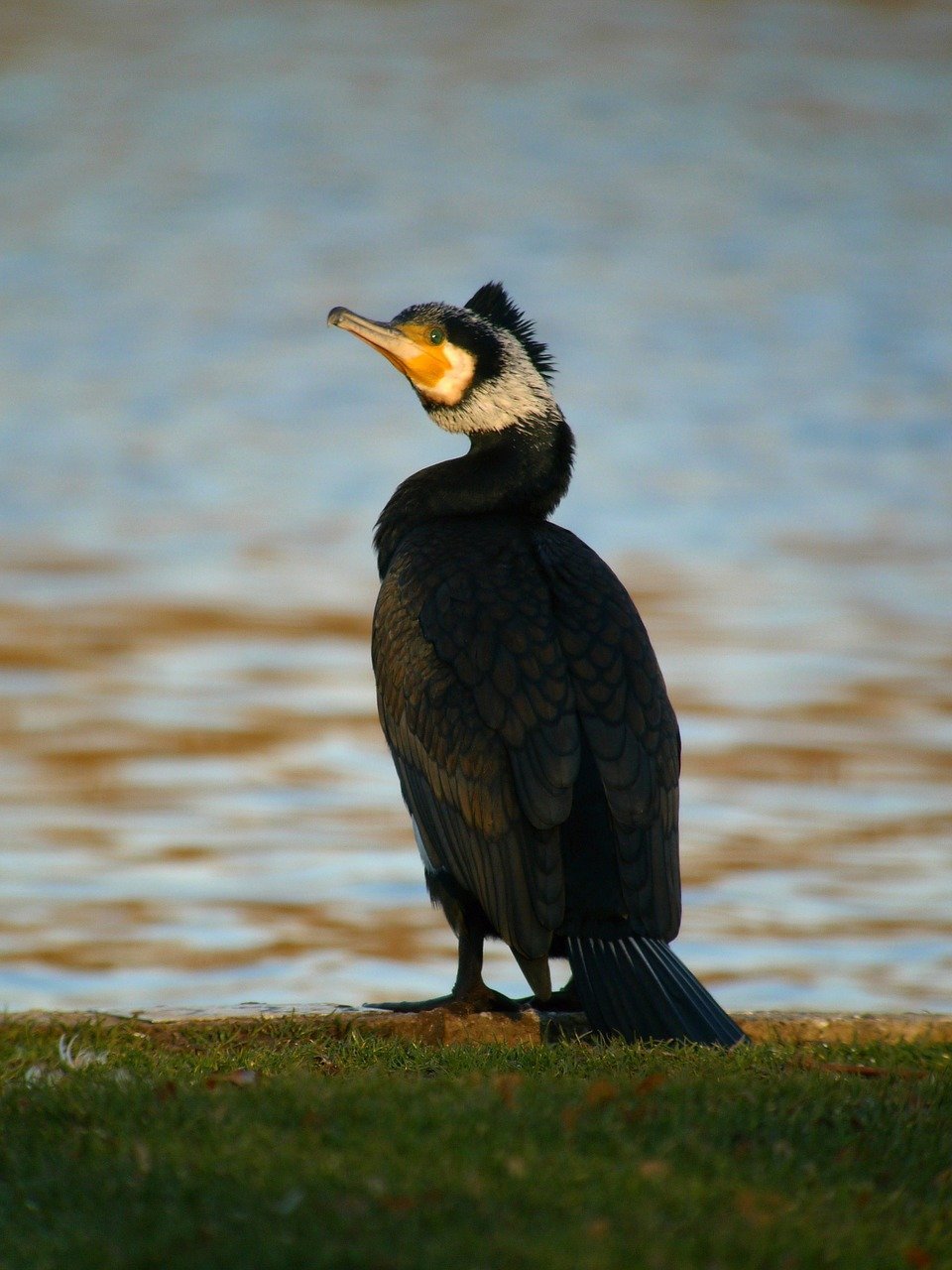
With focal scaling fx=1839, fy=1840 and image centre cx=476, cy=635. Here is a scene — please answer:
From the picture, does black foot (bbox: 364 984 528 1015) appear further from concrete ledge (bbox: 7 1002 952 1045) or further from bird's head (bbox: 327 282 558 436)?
bird's head (bbox: 327 282 558 436)

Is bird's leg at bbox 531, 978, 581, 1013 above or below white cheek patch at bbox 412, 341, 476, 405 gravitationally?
below

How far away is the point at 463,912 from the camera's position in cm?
493

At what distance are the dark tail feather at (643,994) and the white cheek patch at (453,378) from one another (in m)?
1.78

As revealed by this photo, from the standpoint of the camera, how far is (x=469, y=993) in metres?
4.91

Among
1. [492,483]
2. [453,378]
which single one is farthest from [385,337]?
[492,483]

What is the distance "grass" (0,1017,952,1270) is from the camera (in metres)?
2.72

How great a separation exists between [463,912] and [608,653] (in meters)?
0.80

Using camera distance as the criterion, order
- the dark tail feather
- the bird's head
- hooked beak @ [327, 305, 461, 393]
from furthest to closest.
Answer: hooked beak @ [327, 305, 461, 393] < the bird's head < the dark tail feather

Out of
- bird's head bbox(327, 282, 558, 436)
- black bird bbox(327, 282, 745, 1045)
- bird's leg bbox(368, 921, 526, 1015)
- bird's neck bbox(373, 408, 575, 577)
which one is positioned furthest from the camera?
bird's head bbox(327, 282, 558, 436)

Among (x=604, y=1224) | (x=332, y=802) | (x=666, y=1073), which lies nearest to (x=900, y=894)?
(x=332, y=802)

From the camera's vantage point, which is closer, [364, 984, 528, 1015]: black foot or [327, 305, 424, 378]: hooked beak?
[364, 984, 528, 1015]: black foot

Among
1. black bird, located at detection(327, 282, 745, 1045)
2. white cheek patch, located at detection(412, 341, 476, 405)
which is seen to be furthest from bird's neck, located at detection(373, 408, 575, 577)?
white cheek patch, located at detection(412, 341, 476, 405)

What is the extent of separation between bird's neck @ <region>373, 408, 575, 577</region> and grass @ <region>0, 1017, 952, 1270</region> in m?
1.88

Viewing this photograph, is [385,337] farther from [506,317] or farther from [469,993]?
[469,993]
